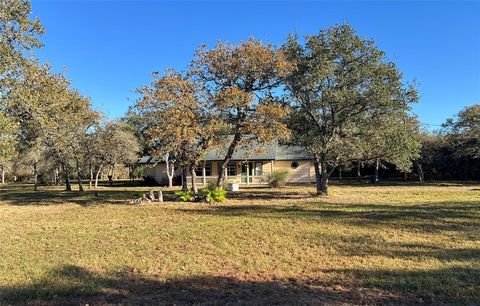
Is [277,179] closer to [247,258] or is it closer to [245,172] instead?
[245,172]

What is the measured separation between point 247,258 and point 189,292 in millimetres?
2197

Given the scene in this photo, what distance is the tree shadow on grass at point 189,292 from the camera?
5.65 metres

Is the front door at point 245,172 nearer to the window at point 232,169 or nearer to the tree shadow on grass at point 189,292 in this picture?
the window at point 232,169

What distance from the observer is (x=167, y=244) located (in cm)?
927

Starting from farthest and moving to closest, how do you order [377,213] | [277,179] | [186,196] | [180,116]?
[277,179] → [186,196] → [180,116] → [377,213]

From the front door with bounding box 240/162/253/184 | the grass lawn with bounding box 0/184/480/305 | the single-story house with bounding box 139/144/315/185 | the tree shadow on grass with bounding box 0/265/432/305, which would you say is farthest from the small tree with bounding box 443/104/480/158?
the tree shadow on grass with bounding box 0/265/432/305

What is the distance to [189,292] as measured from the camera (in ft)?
19.9

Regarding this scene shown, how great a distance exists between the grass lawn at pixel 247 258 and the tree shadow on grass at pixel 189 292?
16 mm

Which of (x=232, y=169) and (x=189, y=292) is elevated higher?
(x=232, y=169)

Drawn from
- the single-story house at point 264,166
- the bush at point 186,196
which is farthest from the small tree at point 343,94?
the single-story house at point 264,166

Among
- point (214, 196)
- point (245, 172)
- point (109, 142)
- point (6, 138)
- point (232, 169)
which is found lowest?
point (214, 196)

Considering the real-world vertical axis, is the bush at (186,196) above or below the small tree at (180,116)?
below

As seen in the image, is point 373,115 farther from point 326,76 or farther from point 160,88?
point 160,88

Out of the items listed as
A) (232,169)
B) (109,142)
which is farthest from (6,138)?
(232,169)
